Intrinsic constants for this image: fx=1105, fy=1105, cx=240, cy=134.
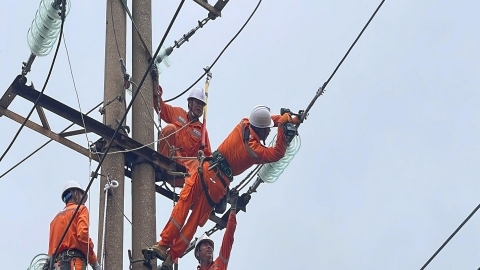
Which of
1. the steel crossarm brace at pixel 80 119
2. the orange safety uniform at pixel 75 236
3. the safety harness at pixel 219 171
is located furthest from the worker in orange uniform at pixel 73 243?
the safety harness at pixel 219 171

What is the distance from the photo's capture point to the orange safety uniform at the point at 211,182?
417 inches

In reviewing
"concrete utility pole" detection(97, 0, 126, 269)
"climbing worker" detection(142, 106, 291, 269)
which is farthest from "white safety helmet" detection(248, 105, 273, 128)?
"concrete utility pole" detection(97, 0, 126, 269)

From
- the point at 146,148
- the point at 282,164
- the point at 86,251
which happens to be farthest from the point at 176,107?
the point at 86,251

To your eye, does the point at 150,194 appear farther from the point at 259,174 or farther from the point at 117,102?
the point at 259,174

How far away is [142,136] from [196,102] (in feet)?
7.17

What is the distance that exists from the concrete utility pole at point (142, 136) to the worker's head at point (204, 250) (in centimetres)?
128

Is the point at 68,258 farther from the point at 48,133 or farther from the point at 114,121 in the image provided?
the point at 114,121

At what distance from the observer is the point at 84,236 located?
32.7 ft

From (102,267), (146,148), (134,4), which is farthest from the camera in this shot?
(134,4)

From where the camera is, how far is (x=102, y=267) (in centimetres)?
969

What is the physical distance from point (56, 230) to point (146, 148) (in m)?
1.15

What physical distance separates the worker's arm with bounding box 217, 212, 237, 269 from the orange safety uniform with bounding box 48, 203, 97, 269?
5.51 feet

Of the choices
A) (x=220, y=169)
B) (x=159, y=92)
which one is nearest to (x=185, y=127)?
(x=159, y=92)

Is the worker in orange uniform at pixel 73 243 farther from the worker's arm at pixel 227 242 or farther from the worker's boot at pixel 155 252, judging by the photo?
the worker's arm at pixel 227 242
